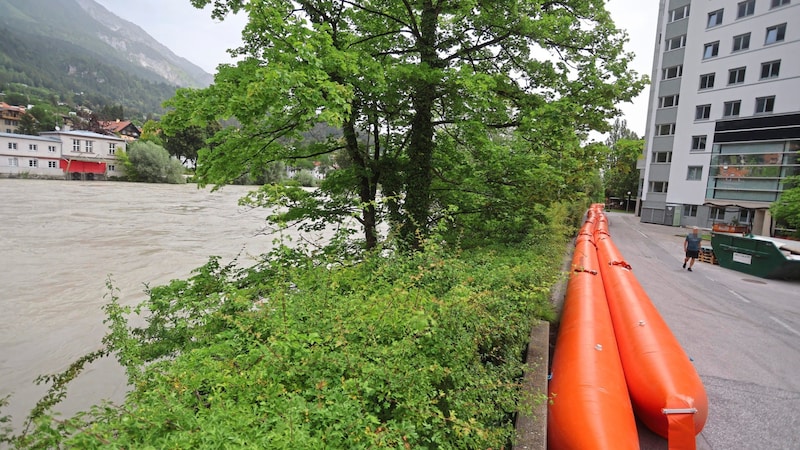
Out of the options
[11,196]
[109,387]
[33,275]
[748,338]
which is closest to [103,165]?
[11,196]

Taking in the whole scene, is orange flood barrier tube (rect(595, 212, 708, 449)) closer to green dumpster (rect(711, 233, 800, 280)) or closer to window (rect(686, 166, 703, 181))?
green dumpster (rect(711, 233, 800, 280))

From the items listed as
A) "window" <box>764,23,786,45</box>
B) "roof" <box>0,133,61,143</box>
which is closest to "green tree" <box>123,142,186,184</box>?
"roof" <box>0,133,61,143</box>

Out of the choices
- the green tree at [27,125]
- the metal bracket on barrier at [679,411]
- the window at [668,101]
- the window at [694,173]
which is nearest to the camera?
the metal bracket on barrier at [679,411]

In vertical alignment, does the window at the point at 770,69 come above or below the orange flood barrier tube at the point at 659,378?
above

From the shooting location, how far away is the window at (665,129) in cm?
3572

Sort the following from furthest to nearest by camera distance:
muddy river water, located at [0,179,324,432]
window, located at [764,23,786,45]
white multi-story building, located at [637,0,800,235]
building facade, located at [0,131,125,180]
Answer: building facade, located at [0,131,125,180] → window, located at [764,23,786,45] → white multi-story building, located at [637,0,800,235] → muddy river water, located at [0,179,324,432]

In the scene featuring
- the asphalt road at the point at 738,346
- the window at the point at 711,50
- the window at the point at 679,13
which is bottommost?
the asphalt road at the point at 738,346

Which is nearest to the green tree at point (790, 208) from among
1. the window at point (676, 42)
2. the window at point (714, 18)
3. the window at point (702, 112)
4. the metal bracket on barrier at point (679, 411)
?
the window at point (702, 112)

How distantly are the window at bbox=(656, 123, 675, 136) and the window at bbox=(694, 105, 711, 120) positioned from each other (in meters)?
2.83

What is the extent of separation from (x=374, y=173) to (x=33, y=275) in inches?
529

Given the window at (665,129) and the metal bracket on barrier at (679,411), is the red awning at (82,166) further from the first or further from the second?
the metal bracket on barrier at (679,411)

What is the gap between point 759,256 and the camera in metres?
14.0

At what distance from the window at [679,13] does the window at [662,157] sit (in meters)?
12.3

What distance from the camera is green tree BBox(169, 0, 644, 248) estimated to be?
612cm
